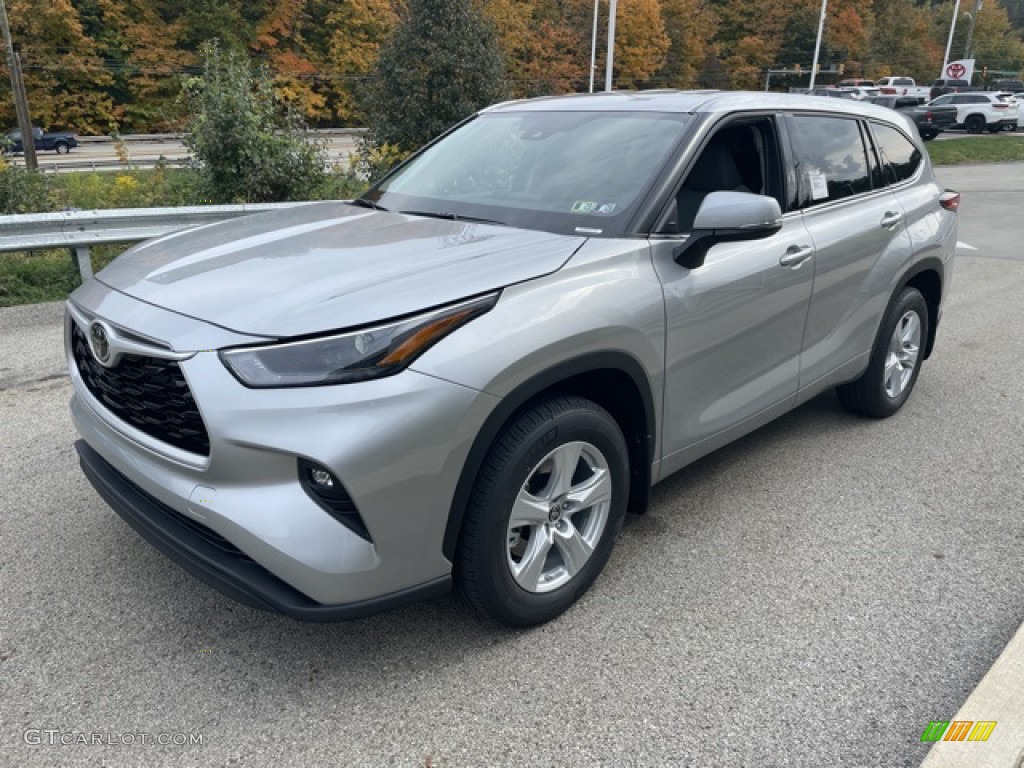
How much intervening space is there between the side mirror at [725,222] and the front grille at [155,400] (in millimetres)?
1753

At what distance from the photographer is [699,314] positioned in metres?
3.04

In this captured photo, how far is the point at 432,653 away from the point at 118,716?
949mm

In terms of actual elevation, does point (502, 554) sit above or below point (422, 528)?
below

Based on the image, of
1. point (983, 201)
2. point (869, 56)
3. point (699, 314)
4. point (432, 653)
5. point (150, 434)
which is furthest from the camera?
point (869, 56)

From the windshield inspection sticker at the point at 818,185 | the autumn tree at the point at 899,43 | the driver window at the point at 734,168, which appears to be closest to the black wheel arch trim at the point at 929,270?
the windshield inspection sticker at the point at 818,185

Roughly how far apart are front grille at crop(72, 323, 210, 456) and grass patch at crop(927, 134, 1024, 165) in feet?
80.5

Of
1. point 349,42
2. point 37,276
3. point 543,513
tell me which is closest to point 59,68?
point 349,42

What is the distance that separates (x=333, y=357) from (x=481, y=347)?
0.42 metres

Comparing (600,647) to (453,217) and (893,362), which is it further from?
(893,362)

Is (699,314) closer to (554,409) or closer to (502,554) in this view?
(554,409)

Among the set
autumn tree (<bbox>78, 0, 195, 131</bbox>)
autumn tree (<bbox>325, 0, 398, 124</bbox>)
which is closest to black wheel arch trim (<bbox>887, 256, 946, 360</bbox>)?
autumn tree (<bbox>325, 0, 398, 124</bbox>)

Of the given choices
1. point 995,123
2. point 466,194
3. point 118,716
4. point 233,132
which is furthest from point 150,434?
point 995,123

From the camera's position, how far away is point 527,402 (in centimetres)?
259

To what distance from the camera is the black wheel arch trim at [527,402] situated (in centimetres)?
235
